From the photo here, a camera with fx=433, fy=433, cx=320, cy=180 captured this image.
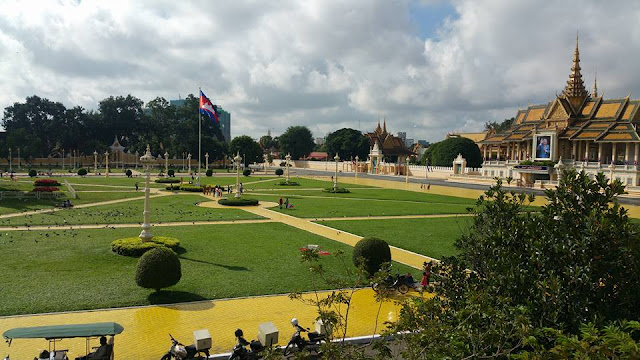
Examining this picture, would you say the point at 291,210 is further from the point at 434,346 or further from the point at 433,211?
the point at 434,346

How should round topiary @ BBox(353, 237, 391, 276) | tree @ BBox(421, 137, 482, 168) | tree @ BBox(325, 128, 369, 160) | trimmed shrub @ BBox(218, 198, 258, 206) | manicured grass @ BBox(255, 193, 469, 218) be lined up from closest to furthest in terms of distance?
1. round topiary @ BBox(353, 237, 391, 276)
2. manicured grass @ BBox(255, 193, 469, 218)
3. trimmed shrub @ BBox(218, 198, 258, 206)
4. tree @ BBox(421, 137, 482, 168)
5. tree @ BBox(325, 128, 369, 160)

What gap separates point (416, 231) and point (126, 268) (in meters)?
16.1

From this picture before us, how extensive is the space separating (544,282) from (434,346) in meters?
1.86

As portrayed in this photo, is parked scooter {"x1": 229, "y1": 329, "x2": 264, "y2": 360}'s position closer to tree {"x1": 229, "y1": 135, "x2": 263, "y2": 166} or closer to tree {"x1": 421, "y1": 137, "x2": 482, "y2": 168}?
tree {"x1": 421, "y1": 137, "x2": 482, "y2": 168}

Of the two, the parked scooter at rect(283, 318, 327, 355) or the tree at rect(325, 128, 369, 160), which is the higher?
the tree at rect(325, 128, 369, 160)

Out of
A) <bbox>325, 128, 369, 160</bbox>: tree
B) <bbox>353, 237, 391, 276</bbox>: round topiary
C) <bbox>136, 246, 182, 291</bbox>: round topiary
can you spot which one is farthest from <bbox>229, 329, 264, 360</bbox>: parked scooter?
<bbox>325, 128, 369, 160</bbox>: tree

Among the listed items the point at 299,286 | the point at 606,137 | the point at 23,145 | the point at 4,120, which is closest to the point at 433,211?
the point at 299,286

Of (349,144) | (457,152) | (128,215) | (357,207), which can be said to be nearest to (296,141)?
(349,144)

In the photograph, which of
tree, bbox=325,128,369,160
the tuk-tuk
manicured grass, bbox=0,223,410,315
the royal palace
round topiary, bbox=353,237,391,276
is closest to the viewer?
the tuk-tuk

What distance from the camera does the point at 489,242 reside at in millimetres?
7859

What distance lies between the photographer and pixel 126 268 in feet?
55.6

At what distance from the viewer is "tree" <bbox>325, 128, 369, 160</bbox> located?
113500 mm

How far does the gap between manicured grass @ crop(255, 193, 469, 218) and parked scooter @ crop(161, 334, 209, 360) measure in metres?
20.9

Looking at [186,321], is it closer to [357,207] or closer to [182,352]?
[182,352]
